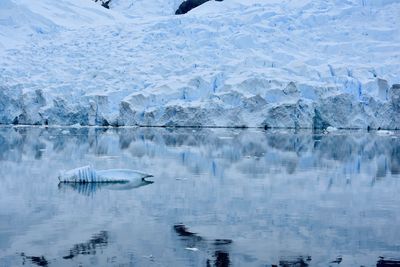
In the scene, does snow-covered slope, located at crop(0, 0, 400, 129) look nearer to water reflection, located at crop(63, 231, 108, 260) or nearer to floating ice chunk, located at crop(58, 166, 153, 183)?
floating ice chunk, located at crop(58, 166, 153, 183)

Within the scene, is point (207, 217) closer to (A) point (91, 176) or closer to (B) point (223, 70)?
(A) point (91, 176)

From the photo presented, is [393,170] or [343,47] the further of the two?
[343,47]

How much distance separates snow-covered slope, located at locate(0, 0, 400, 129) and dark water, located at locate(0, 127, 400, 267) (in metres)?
17.1

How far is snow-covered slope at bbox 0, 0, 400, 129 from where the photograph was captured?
92.9ft


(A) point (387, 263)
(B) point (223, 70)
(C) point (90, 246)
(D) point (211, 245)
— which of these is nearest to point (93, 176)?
(C) point (90, 246)

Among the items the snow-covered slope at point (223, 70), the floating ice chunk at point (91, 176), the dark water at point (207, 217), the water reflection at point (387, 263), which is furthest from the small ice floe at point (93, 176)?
the snow-covered slope at point (223, 70)

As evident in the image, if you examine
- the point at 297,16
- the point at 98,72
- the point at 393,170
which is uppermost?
the point at 297,16

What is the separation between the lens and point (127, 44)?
34.4m

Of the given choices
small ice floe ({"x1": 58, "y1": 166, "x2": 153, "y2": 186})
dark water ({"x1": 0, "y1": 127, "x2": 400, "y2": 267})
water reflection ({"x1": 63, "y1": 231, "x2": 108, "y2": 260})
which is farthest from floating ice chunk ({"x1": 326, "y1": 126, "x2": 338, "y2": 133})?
water reflection ({"x1": 63, "y1": 231, "x2": 108, "y2": 260})

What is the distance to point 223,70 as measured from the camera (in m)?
31.0

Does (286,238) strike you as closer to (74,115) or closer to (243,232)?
(243,232)

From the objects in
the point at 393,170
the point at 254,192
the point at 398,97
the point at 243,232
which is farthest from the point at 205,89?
the point at 243,232

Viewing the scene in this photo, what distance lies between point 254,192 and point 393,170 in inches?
166

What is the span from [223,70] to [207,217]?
999 inches
